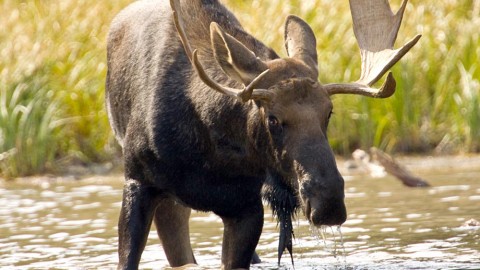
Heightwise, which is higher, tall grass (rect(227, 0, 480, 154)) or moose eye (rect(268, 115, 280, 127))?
tall grass (rect(227, 0, 480, 154))

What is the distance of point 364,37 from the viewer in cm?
597

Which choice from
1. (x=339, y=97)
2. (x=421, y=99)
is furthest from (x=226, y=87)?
(x=421, y=99)

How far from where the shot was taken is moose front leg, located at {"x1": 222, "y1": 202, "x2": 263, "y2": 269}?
632cm

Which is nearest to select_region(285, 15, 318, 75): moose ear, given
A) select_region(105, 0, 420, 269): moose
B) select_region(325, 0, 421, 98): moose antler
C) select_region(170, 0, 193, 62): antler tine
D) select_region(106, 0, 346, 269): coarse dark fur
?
select_region(105, 0, 420, 269): moose

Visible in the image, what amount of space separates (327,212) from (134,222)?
1507 mm

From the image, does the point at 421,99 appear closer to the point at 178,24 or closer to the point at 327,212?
the point at 178,24

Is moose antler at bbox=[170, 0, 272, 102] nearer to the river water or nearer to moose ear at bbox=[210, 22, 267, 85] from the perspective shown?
moose ear at bbox=[210, 22, 267, 85]

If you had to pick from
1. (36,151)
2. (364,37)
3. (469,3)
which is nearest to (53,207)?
(36,151)

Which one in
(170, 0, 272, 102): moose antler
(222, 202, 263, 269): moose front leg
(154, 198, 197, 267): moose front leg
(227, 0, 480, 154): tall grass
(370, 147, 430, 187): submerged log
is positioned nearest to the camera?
(170, 0, 272, 102): moose antler

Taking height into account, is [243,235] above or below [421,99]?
below

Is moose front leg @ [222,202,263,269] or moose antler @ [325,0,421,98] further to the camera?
moose front leg @ [222,202,263,269]

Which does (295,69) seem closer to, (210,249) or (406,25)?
(210,249)

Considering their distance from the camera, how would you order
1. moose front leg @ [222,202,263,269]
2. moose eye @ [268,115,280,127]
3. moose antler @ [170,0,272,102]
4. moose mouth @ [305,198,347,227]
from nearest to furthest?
moose mouth @ [305,198,347,227], moose antler @ [170,0,272,102], moose eye @ [268,115,280,127], moose front leg @ [222,202,263,269]

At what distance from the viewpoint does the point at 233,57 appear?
18.2 ft
